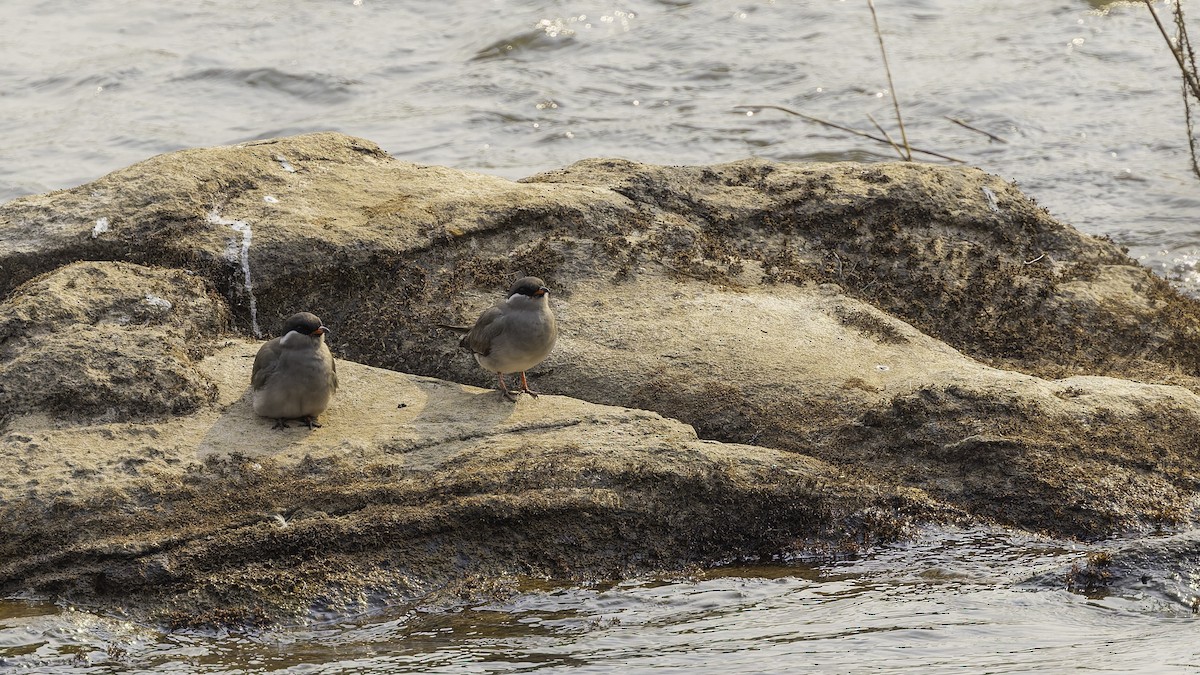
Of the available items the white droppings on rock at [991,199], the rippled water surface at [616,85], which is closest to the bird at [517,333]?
the white droppings on rock at [991,199]

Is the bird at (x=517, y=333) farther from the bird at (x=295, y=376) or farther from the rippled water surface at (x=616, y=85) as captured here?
the rippled water surface at (x=616, y=85)

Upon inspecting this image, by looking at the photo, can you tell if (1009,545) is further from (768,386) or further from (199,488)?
(199,488)

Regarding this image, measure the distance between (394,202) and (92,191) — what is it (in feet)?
5.92

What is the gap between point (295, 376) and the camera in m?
6.30

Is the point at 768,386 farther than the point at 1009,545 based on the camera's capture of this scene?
Yes

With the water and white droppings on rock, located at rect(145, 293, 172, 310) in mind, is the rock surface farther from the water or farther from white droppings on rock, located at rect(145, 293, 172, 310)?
the water

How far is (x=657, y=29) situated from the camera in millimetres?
18141

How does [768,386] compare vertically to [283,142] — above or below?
below

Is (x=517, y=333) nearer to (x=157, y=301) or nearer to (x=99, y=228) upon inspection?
(x=157, y=301)

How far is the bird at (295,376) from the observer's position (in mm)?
6410

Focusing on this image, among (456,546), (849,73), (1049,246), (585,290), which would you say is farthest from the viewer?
(849,73)

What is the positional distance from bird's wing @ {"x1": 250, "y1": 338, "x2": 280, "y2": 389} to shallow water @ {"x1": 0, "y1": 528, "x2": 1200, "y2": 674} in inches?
59.5

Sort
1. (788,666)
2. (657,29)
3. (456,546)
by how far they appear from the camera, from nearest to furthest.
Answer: (788,666) < (456,546) < (657,29)

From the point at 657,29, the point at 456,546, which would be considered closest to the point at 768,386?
the point at 456,546
